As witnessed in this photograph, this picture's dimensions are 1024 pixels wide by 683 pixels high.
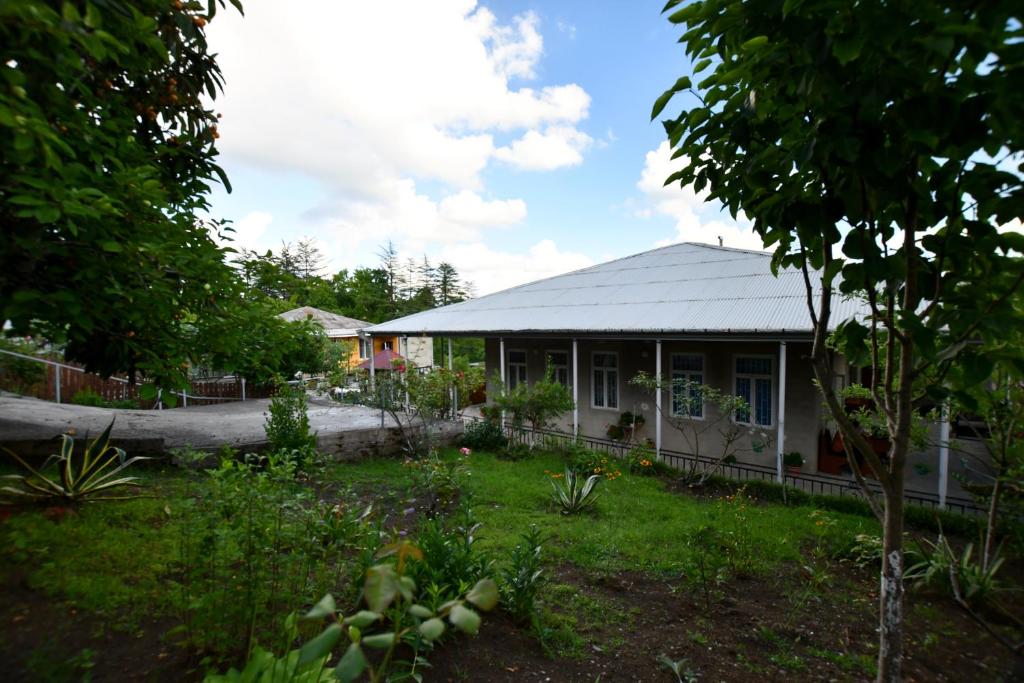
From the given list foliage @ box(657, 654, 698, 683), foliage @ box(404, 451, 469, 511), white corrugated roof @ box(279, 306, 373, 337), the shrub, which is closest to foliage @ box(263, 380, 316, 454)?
foliage @ box(404, 451, 469, 511)

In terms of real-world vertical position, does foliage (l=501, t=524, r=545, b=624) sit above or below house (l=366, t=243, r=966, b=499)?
below

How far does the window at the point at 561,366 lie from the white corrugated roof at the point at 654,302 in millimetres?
1354

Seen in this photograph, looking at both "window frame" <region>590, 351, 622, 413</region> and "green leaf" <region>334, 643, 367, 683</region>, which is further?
"window frame" <region>590, 351, 622, 413</region>

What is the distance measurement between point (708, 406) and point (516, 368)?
20.4 feet

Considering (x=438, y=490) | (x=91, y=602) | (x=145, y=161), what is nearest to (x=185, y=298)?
(x=145, y=161)

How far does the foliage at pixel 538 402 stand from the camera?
10.2m

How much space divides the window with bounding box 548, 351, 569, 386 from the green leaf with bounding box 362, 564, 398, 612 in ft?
41.6

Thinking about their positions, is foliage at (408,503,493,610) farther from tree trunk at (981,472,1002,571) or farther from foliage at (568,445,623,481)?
foliage at (568,445,623,481)

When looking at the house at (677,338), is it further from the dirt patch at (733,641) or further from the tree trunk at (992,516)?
the dirt patch at (733,641)

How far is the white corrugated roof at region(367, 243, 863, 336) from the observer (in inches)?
352

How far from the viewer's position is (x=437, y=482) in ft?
21.6

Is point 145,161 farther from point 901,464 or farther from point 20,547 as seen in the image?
point 901,464

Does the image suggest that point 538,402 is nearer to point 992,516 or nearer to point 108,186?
point 992,516

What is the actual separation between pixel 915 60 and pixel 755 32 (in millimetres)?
545
